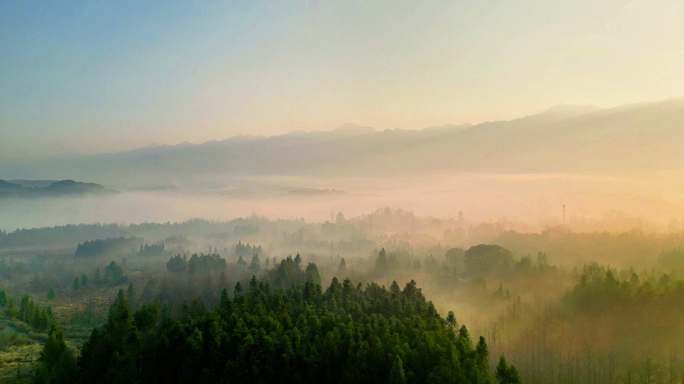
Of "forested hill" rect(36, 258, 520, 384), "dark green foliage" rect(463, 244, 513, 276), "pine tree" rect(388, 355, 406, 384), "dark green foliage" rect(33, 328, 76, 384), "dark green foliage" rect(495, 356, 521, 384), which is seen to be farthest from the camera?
"dark green foliage" rect(463, 244, 513, 276)

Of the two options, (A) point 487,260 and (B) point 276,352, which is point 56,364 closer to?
(B) point 276,352

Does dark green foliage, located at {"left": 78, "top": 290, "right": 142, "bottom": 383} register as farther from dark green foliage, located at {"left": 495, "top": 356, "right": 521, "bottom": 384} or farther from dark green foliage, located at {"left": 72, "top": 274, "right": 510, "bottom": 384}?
dark green foliage, located at {"left": 495, "top": 356, "right": 521, "bottom": 384}

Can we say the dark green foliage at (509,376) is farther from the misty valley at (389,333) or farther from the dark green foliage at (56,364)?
the dark green foliage at (56,364)

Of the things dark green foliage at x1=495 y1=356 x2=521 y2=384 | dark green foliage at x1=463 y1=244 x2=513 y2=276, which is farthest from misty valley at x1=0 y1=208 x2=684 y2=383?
dark green foliage at x1=463 y1=244 x2=513 y2=276

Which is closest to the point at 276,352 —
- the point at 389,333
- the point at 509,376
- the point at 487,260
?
the point at 389,333

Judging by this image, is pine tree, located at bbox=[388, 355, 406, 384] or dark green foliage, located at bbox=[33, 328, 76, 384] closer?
pine tree, located at bbox=[388, 355, 406, 384]

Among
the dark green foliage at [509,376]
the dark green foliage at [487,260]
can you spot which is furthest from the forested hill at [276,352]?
the dark green foliage at [487,260]

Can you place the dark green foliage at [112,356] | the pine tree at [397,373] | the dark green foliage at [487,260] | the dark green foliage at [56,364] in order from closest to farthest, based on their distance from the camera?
the pine tree at [397,373]
the dark green foliage at [112,356]
the dark green foliage at [56,364]
the dark green foliage at [487,260]
